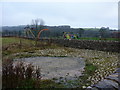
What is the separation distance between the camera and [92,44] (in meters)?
11.5

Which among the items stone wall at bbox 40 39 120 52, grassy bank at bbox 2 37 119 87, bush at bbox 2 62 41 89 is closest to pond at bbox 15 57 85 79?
grassy bank at bbox 2 37 119 87

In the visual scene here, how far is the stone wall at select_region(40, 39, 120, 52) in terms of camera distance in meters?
10.2

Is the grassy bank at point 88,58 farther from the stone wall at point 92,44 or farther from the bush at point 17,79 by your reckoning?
the stone wall at point 92,44

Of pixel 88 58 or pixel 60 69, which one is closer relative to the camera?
pixel 60 69

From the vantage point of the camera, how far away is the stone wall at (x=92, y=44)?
10.2m

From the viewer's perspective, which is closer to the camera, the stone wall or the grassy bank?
the grassy bank

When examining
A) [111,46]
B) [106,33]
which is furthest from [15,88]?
[106,33]

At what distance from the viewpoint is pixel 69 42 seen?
13062mm

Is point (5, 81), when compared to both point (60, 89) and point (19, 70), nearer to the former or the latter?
point (19, 70)

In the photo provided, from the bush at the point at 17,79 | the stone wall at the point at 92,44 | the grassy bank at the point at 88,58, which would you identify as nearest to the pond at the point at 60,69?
the grassy bank at the point at 88,58

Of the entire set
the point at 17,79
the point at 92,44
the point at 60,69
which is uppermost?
the point at 92,44

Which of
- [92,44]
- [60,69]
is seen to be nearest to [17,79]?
[60,69]

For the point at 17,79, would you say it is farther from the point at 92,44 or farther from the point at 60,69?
the point at 92,44

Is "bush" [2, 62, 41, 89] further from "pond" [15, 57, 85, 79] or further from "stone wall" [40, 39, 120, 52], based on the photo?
"stone wall" [40, 39, 120, 52]
